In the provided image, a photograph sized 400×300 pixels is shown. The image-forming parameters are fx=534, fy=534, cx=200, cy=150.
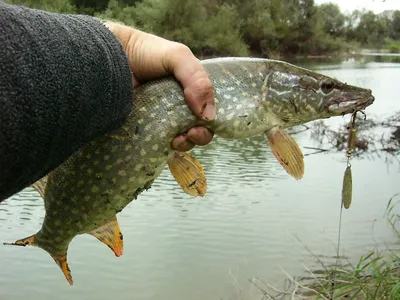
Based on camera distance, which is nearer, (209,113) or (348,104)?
(209,113)

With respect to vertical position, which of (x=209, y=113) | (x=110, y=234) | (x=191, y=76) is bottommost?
(x=110, y=234)

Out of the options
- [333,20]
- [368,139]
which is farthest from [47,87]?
[333,20]

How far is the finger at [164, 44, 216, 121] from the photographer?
1.69 metres

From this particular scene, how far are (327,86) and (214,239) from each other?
3858 mm

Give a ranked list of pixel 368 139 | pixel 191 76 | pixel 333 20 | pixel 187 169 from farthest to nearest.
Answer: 1. pixel 333 20
2. pixel 368 139
3. pixel 187 169
4. pixel 191 76

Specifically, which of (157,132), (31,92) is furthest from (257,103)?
(31,92)

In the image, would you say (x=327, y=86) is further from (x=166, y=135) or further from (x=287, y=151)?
→ (x=166, y=135)

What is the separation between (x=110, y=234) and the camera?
189 cm

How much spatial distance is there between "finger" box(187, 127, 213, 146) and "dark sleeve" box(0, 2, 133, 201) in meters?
0.42

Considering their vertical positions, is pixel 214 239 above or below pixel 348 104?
below

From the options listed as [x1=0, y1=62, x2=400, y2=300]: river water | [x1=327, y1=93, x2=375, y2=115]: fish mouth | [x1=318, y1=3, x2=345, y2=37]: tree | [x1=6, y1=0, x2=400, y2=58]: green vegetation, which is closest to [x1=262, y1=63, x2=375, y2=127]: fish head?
[x1=327, y1=93, x2=375, y2=115]: fish mouth

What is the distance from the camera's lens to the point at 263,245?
5.51 m

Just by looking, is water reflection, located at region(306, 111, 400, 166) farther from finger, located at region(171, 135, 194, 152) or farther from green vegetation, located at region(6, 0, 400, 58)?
green vegetation, located at region(6, 0, 400, 58)

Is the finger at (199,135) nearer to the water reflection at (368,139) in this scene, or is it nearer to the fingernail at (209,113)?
the fingernail at (209,113)
